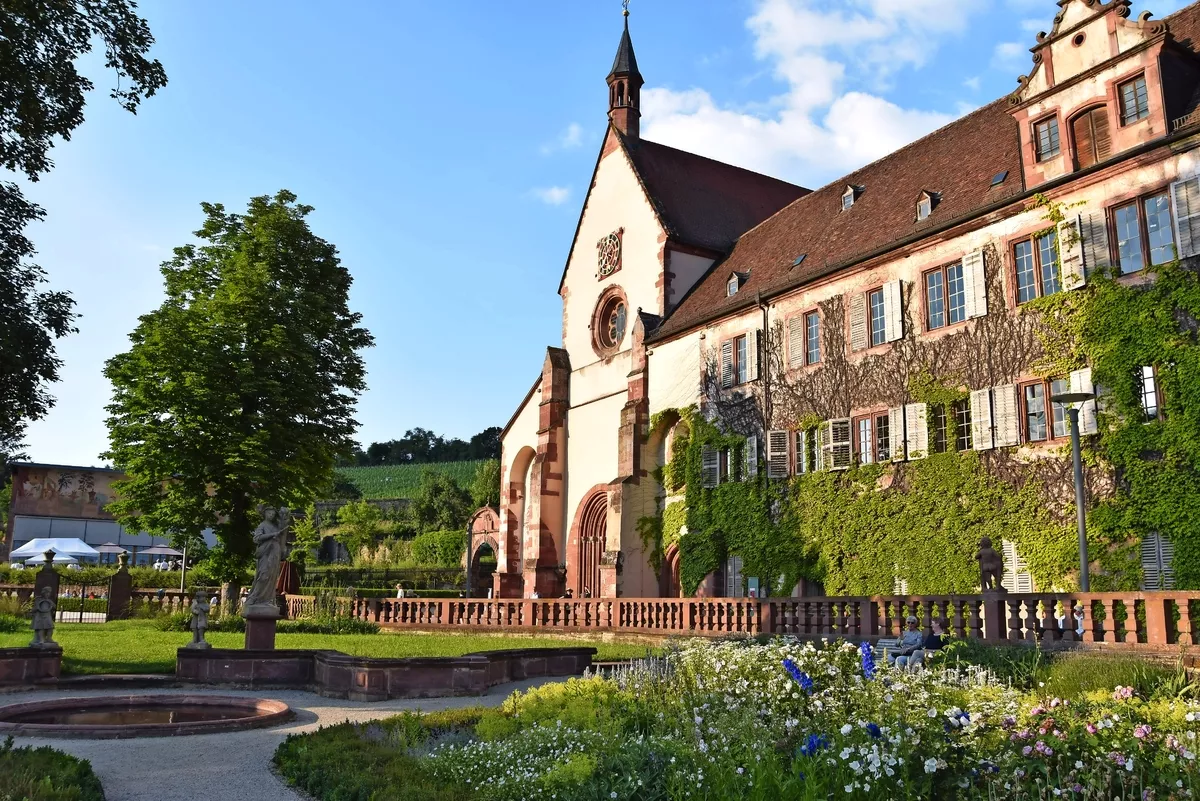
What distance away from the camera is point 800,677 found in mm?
7895

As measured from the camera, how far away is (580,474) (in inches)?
1471

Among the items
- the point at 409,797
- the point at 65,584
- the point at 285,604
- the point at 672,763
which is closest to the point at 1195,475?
the point at 672,763

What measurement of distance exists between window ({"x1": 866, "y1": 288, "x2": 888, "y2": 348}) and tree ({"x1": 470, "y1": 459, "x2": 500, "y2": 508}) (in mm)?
49477

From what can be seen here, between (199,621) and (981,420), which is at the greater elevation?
(981,420)

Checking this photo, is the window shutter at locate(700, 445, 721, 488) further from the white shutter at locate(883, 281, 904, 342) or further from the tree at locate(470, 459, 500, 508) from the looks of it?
the tree at locate(470, 459, 500, 508)

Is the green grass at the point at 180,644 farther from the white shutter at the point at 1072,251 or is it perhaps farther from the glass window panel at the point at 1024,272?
the white shutter at the point at 1072,251

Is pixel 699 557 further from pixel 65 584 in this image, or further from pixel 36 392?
pixel 65 584

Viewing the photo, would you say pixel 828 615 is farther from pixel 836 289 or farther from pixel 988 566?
pixel 836 289

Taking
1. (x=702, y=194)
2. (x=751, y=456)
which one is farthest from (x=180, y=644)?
(x=702, y=194)

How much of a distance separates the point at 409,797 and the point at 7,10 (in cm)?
1193

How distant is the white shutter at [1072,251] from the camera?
2041 cm

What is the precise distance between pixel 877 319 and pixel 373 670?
16.7m

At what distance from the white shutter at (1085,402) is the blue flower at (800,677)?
13700 millimetres

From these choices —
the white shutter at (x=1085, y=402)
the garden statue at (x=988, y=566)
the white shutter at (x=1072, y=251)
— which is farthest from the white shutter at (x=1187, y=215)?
the garden statue at (x=988, y=566)
